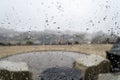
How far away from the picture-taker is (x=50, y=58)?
5.17m

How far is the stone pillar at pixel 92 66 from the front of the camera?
14.9 ft

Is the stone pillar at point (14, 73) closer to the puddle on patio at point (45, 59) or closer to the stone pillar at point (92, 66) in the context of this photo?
the puddle on patio at point (45, 59)

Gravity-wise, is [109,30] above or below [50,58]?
above

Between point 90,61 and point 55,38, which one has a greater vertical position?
point 55,38

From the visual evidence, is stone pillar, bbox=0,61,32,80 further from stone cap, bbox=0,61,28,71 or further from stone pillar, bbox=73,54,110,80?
stone pillar, bbox=73,54,110,80

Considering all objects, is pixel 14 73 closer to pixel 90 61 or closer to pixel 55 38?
pixel 90 61

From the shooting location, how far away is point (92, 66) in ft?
14.9

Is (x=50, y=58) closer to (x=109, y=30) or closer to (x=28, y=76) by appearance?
(x=28, y=76)

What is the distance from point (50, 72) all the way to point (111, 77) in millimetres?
791

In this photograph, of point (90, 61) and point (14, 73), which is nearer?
point (14, 73)

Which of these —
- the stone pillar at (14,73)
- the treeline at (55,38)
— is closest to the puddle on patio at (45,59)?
the stone pillar at (14,73)

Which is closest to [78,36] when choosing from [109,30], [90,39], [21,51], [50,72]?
[90,39]

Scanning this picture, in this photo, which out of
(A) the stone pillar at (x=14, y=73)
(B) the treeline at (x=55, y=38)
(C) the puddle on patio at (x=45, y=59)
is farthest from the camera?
(B) the treeline at (x=55, y=38)

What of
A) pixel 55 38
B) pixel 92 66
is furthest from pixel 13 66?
pixel 55 38
